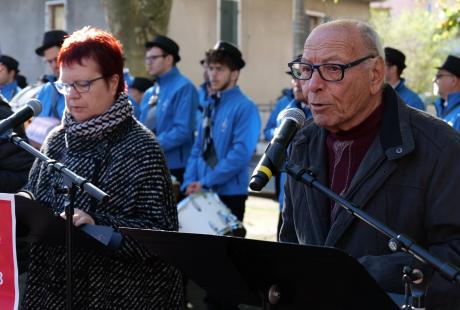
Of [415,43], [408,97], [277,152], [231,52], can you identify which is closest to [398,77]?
[408,97]

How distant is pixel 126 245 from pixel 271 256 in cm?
111

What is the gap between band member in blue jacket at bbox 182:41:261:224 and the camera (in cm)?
726

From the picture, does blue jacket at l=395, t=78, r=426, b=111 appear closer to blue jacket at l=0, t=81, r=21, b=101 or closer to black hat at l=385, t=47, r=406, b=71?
black hat at l=385, t=47, r=406, b=71

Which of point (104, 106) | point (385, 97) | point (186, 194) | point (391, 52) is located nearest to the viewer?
point (385, 97)

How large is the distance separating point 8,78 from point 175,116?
4.49 m

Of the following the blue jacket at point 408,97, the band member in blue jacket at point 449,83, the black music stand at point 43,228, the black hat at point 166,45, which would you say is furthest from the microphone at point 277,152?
the blue jacket at point 408,97

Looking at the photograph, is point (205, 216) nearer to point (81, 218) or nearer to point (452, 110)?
point (452, 110)

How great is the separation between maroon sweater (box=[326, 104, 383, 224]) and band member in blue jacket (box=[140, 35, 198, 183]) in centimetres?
453

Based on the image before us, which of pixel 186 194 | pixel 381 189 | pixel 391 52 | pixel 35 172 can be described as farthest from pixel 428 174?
pixel 391 52

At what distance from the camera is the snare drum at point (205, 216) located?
662cm

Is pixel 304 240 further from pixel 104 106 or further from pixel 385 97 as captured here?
pixel 104 106

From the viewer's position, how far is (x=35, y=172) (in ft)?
12.9

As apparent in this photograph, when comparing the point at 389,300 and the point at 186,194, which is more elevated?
the point at 389,300

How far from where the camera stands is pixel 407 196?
3025 mm
